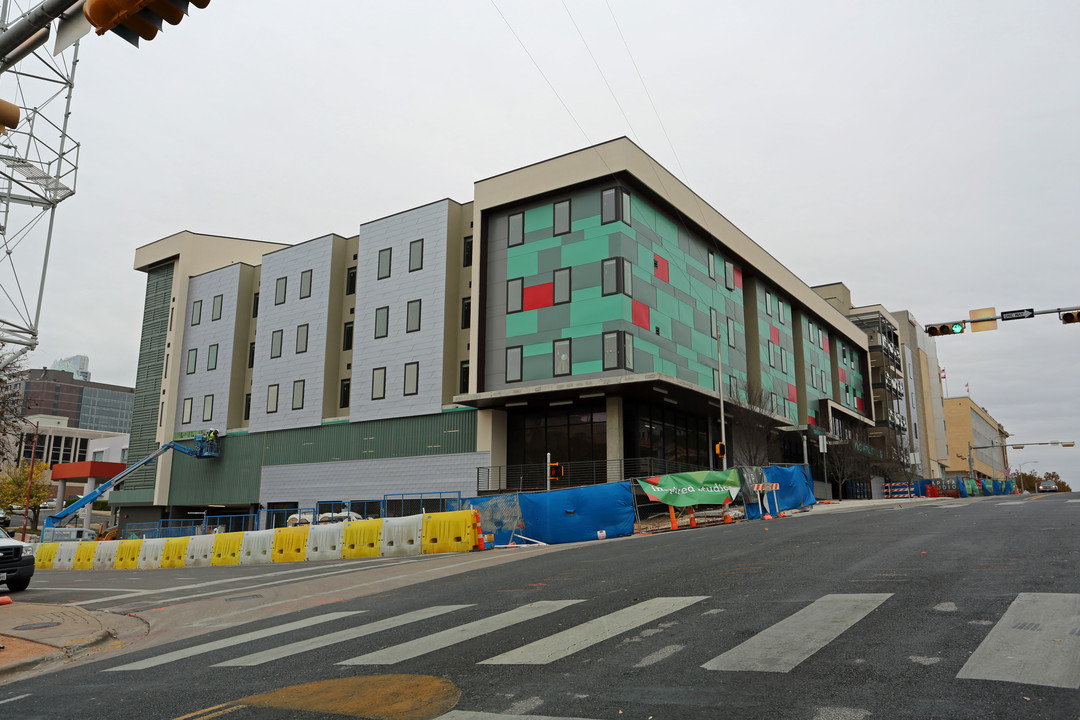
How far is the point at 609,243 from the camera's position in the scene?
3794 cm

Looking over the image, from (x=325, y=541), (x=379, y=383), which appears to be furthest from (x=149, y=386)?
(x=325, y=541)

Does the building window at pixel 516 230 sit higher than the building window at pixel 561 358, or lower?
higher

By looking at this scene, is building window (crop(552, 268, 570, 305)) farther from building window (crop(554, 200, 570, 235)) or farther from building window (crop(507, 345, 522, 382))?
building window (crop(507, 345, 522, 382))

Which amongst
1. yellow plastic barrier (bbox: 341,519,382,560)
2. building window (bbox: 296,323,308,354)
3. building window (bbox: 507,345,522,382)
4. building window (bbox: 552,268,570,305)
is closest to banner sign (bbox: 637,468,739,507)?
A: yellow plastic barrier (bbox: 341,519,382,560)

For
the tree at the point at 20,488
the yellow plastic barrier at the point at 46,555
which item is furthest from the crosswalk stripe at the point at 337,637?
the tree at the point at 20,488

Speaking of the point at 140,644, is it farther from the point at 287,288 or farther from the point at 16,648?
the point at 287,288

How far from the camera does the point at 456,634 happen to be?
8656mm

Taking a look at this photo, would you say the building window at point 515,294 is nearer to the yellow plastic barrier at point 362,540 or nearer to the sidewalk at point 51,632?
the yellow plastic barrier at point 362,540

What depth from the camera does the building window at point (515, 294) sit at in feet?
Answer: 133

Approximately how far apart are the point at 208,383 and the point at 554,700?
5508 cm

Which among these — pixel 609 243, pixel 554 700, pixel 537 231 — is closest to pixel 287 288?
pixel 537 231

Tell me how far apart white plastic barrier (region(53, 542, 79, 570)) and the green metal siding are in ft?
83.2

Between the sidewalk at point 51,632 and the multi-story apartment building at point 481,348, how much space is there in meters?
24.4

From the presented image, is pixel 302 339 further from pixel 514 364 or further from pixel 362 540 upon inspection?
pixel 362 540
